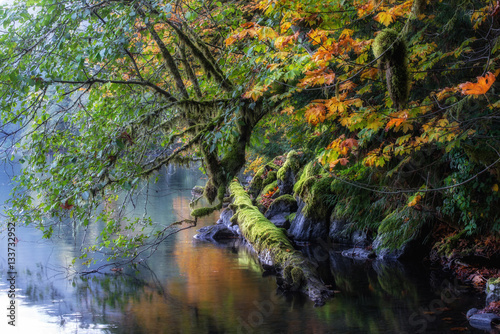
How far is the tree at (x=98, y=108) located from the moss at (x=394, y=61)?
2399 mm

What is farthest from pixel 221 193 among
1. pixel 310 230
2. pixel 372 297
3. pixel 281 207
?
pixel 281 207

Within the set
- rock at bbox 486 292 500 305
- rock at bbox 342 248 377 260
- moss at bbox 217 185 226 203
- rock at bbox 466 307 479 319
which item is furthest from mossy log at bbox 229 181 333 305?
moss at bbox 217 185 226 203

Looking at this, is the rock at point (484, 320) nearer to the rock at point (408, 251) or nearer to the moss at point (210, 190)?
the rock at point (408, 251)

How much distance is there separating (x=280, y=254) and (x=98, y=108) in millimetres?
5483

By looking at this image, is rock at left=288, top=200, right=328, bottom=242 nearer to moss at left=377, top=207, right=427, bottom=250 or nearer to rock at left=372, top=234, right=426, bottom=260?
rock at left=372, top=234, right=426, bottom=260

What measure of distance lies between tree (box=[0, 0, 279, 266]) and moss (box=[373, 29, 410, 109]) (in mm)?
2399

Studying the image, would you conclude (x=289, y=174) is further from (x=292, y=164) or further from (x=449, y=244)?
(x=449, y=244)

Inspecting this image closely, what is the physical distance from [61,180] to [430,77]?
5879mm

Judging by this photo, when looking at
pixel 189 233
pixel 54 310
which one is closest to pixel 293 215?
pixel 189 233

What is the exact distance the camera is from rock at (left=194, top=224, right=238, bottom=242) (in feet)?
51.0

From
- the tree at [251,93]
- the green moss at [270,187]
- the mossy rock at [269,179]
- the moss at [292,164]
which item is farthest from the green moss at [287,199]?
the tree at [251,93]

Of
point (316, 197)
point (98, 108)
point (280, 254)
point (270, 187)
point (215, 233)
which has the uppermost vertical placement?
point (270, 187)

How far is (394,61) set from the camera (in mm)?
4238

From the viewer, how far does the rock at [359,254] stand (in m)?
11.9
